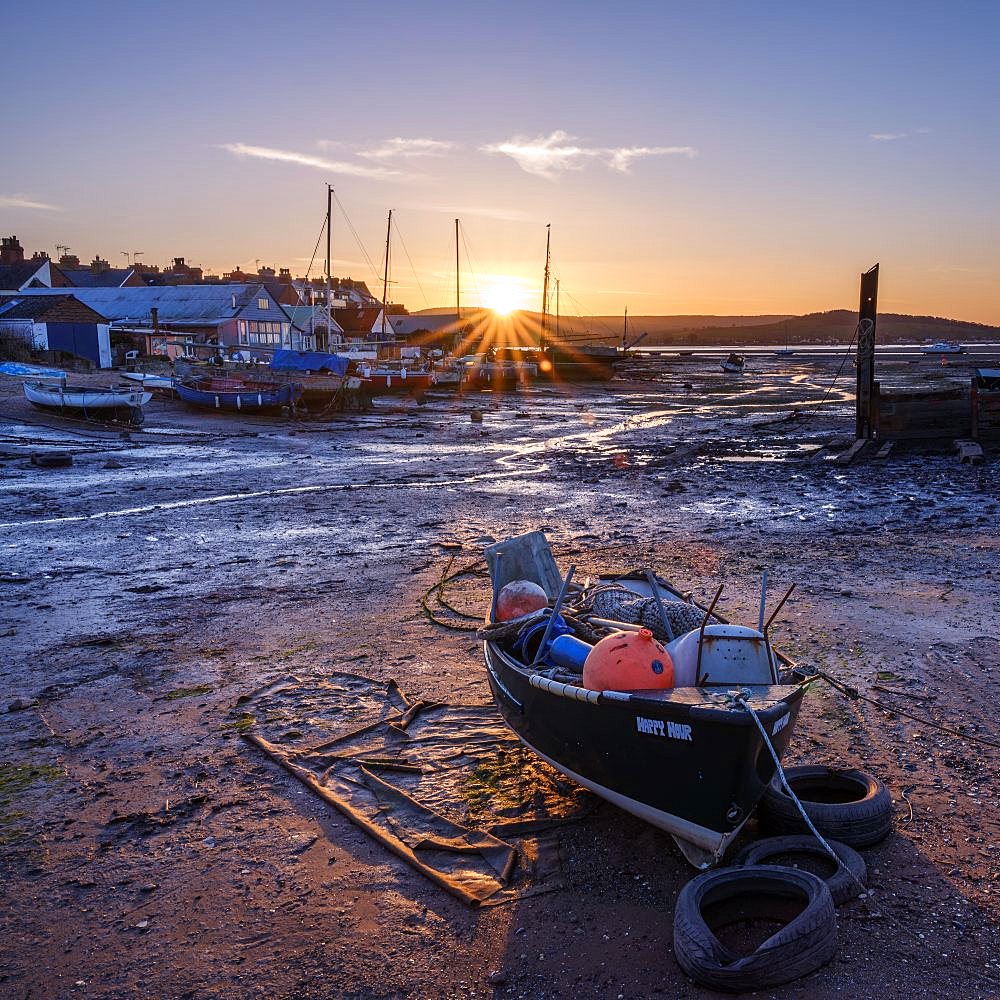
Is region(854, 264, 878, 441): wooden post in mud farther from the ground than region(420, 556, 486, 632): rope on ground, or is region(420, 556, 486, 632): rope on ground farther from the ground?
region(854, 264, 878, 441): wooden post in mud

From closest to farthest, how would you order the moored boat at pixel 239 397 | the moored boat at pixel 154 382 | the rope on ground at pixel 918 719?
the rope on ground at pixel 918 719 → the moored boat at pixel 239 397 → the moored boat at pixel 154 382

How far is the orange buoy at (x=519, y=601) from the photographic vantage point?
6.89 meters

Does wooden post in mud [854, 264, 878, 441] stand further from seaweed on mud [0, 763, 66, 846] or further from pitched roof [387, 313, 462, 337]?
pitched roof [387, 313, 462, 337]

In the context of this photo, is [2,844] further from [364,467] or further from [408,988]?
[364,467]

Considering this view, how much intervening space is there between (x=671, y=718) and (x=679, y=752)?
0.22m

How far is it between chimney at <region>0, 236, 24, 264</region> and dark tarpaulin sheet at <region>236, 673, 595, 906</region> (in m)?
75.0

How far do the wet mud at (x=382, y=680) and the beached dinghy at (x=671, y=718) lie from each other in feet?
1.78

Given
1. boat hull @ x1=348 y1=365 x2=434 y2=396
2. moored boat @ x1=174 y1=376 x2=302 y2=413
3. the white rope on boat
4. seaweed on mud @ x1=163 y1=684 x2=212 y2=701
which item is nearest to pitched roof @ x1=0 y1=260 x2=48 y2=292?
boat hull @ x1=348 y1=365 x2=434 y2=396

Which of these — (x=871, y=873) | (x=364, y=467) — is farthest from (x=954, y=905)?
(x=364, y=467)

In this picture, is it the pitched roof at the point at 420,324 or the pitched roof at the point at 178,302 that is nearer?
the pitched roof at the point at 178,302

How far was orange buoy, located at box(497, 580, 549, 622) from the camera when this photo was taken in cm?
689

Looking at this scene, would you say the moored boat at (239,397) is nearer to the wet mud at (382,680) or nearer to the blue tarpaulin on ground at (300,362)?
the blue tarpaulin on ground at (300,362)

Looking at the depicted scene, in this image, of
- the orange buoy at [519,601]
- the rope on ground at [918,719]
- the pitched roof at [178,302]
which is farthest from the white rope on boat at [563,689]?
the pitched roof at [178,302]

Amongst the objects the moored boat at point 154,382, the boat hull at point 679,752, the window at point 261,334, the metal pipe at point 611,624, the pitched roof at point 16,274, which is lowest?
the boat hull at point 679,752
